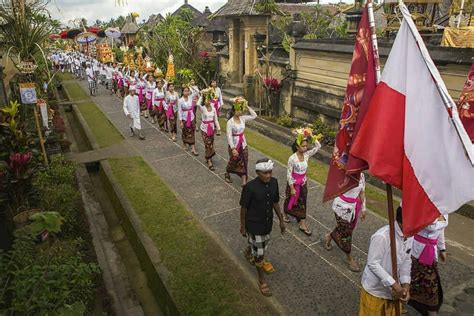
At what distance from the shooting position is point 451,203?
2602 millimetres

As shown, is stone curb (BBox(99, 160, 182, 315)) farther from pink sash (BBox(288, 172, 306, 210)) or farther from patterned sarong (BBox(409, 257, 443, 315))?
patterned sarong (BBox(409, 257, 443, 315))

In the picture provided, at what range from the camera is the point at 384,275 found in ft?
11.0

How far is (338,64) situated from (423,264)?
8.18m

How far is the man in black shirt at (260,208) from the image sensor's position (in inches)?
187

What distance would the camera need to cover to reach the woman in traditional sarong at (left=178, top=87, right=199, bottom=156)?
10.5m

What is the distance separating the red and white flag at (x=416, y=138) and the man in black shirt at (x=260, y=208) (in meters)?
1.82

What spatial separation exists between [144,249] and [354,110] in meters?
4.16

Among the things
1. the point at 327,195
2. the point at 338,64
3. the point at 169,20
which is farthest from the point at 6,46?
the point at 169,20

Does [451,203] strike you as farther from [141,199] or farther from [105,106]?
[105,106]

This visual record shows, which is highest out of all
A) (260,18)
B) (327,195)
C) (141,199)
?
(260,18)

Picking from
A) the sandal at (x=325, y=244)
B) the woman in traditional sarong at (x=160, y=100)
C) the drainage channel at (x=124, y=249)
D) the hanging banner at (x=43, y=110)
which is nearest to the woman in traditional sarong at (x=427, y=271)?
the sandal at (x=325, y=244)

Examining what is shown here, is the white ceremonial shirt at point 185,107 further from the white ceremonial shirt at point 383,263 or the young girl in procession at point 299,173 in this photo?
the white ceremonial shirt at point 383,263

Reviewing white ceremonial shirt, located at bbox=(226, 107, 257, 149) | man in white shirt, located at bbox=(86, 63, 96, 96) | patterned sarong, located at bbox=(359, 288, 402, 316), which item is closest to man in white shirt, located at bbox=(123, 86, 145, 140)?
white ceremonial shirt, located at bbox=(226, 107, 257, 149)

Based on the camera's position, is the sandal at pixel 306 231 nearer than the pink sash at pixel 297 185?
No
